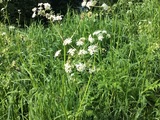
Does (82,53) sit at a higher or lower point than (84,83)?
higher

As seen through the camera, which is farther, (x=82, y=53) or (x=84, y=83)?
(x=84, y=83)

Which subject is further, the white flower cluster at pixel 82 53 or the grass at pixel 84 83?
the grass at pixel 84 83

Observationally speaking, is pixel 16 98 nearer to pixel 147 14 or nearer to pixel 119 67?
pixel 119 67

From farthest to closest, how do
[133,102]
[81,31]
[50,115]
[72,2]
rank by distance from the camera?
1. [72,2]
2. [81,31]
3. [133,102]
4. [50,115]

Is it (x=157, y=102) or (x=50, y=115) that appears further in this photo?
(x=157, y=102)

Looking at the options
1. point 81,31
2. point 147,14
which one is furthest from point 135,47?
point 147,14

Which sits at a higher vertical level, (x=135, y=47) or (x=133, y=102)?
(x=135, y=47)

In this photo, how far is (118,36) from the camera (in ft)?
12.6

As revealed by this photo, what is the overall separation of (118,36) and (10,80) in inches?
45.0

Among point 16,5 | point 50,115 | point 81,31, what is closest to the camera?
point 50,115

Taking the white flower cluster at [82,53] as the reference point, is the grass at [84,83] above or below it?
below

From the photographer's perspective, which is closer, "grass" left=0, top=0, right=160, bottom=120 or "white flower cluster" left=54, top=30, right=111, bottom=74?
"white flower cluster" left=54, top=30, right=111, bottom=74

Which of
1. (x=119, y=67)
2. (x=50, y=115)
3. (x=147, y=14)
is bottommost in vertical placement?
(x=50, y=115)

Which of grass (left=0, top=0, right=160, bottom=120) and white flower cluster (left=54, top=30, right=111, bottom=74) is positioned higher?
white flower cluster (left=54, top=30, right=111, bottom=74)
